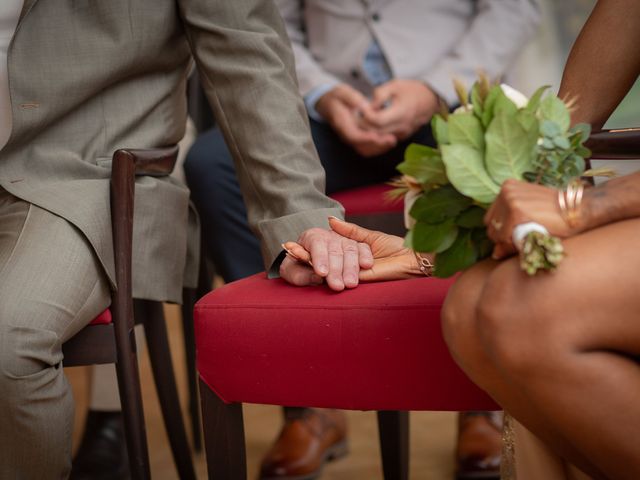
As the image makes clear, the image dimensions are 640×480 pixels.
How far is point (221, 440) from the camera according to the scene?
1.33 metres

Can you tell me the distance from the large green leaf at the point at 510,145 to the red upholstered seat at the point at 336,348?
0.81 ft

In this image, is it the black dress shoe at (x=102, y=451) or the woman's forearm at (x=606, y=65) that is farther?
the black dress shoe at (x=102, y=451)

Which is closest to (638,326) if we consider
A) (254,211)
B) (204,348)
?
(204,348)

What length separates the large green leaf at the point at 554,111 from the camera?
3.22 ft

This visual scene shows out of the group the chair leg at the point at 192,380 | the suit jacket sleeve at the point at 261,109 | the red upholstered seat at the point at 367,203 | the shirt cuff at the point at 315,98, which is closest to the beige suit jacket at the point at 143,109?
the suit jacket sleeve at the point at 261,109

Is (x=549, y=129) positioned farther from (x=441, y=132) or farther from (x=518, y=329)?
(x=518, y=329)

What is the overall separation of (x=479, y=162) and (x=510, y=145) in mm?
39

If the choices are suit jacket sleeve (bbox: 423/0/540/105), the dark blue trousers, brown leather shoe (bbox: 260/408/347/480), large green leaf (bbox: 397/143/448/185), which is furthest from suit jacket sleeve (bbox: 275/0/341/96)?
large green leaf (bbox: 397/143/448/185)

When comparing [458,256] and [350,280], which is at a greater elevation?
[458,256]

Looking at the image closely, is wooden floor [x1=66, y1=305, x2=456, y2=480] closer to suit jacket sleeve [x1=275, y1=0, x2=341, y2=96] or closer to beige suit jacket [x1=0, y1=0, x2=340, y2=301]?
beige suit jacket [x1=0, y1=0, x2=340, y2=301]

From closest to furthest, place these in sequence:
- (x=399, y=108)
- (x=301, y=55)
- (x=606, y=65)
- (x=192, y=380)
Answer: (x=606, y=65)
(x=399, y=108)
(x=301, y=55)
(x=192, y=380)

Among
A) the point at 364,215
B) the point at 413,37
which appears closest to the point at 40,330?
the point at 364,215

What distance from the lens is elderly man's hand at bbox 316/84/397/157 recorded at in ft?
6.95

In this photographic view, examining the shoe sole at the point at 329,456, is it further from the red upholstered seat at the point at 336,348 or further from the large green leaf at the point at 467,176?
the large green leaf at the point at 467,176
